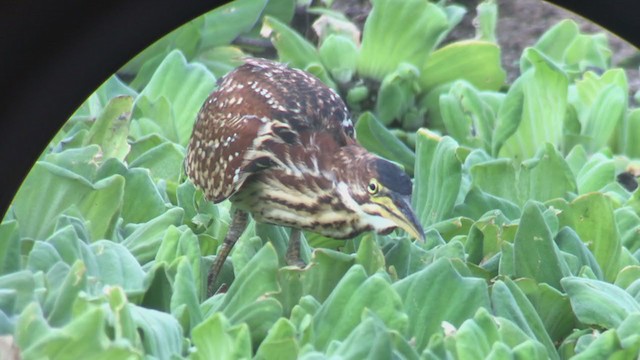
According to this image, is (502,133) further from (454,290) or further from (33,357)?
(33,357)

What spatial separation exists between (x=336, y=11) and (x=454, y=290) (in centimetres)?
224

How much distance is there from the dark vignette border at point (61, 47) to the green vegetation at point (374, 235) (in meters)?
0.54

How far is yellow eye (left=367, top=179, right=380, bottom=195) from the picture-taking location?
97.3 inches

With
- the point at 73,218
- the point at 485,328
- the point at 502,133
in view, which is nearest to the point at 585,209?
the point at 502,133

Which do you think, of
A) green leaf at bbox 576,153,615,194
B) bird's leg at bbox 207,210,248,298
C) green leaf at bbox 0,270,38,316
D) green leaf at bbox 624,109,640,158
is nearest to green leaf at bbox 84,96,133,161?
bird's leg at bbox 207,210,248,298

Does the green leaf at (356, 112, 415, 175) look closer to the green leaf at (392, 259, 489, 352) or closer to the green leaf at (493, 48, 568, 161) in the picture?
the green leaf at (493, 48, 568, 161)

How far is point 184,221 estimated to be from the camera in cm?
293

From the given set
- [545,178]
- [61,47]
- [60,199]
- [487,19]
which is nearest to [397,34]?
[487,19]

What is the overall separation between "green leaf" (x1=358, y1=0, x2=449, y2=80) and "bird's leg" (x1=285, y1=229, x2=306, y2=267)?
1.18 m

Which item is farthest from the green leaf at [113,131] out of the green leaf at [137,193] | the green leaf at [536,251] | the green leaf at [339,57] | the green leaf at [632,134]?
the green leaf at [632,134]

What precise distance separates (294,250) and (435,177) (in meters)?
0.52

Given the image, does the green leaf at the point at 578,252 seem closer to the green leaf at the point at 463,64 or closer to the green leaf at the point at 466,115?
the green leaf at the point at 466,115

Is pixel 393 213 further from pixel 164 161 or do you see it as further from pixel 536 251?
pixel 164 161

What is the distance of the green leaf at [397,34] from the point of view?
12.0 feet
